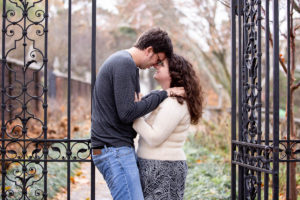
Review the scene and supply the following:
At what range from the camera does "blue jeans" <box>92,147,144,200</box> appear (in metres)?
3.03

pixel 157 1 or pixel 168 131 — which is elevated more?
pixel 157 1

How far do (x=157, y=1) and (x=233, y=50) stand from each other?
21.0ft

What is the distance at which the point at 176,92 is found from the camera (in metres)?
3.25

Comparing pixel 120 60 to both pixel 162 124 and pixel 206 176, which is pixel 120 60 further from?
pixel 206 176

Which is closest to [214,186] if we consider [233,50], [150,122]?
[233,50]

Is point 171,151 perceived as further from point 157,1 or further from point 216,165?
point 157,1

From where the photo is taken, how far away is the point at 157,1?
9.98m

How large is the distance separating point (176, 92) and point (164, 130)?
0.36 metres

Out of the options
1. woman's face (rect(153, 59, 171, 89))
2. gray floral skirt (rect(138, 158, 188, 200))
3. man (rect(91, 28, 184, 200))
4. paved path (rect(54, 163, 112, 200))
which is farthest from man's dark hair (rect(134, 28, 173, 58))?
paved path (rect(54, 163, 112, 200))

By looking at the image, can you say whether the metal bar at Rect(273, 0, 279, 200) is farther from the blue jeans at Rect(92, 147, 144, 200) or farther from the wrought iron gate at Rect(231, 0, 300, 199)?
the blue jeans at Rect(92, 147, 144, 200)

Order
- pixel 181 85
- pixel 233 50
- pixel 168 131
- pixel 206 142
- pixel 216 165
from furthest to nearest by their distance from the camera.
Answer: pixel 206 142
pixel 216 165
pixel 233 50
pixel 181 85
pixel 168 131

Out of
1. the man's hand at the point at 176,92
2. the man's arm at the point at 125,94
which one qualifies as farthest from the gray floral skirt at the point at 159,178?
the man's hand at the point at 176,92

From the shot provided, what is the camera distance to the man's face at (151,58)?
10.5 ft

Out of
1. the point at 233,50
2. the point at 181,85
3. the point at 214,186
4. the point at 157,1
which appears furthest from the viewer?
the point at 157,1
